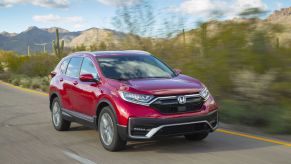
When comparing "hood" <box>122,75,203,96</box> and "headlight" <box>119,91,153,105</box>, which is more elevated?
"hood" <box>122,75,203,96</box>

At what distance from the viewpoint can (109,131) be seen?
8.27 metres

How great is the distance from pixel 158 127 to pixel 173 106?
398 millimetres

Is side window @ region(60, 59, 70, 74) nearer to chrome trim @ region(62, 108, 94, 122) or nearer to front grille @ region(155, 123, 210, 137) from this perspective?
chrome trim @ region(62, 108, 94, 122)

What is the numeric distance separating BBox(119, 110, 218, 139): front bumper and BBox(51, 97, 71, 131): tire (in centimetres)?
309

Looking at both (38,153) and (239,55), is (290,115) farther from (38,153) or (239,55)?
(38,153)

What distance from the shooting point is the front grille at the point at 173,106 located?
25.2ft

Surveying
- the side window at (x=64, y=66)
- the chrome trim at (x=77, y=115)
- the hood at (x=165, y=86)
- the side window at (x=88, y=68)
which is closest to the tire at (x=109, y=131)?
the chrome trim at (x=77, y=115)

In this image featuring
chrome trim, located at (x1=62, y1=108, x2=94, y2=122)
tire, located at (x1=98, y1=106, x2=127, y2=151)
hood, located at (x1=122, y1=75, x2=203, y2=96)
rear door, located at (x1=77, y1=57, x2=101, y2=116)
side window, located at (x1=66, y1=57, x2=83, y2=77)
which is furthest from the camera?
side window, located at (x1=66, y1=57, x2=83, y2=77)

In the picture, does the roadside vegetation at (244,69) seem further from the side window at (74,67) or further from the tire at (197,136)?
the side window at (74,67)

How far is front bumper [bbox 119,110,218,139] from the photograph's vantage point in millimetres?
7652

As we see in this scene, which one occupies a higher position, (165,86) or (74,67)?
(74,67)

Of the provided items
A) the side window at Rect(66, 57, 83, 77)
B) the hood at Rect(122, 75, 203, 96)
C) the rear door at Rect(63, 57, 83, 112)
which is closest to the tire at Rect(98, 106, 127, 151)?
the hood at Rect(122, 75, 203, 96)

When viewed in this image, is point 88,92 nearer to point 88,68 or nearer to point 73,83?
point 88,68

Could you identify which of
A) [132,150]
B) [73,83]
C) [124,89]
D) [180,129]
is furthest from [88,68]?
[180,129]
